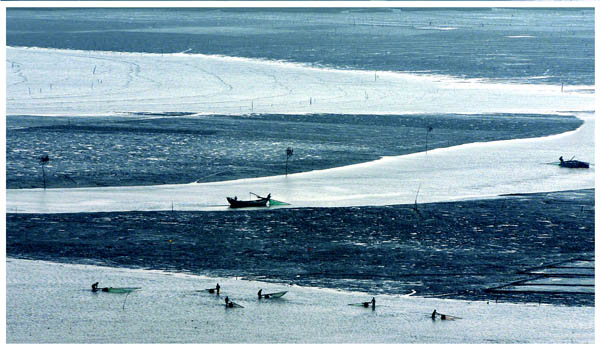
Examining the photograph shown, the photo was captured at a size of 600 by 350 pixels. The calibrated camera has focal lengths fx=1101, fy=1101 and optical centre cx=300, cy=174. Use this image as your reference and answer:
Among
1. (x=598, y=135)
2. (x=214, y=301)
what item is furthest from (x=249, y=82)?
(x=214, y=301)

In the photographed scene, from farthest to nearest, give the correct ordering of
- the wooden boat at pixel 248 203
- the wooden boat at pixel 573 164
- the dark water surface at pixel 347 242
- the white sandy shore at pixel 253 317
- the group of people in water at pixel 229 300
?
the wooden boat at pixel 573 164 → the wooden boat at pixel 248 203 → the dark water surface at pixel 347 242 → the group of people in water at pixel 229 300 → the white sandy shore at pixel 253 317

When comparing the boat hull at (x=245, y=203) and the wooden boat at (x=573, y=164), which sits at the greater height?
the wooden boat at (x=573, y=164)

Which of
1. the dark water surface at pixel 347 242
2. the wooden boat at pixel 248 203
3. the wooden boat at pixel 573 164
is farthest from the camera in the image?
the wooden boat at pixel 573 164

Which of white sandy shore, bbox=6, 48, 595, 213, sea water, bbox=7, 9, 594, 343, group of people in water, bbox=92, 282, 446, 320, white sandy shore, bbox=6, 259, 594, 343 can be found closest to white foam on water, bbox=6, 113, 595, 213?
white sandy shore, bbox=6, 48, 595, 213

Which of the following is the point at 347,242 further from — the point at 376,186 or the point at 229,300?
the point at 376,186

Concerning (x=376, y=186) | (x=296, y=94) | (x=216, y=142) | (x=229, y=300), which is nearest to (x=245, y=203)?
(x=376, y=186)

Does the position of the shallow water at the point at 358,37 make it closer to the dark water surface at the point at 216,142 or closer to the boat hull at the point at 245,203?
the dark water surface at the point at 216,142

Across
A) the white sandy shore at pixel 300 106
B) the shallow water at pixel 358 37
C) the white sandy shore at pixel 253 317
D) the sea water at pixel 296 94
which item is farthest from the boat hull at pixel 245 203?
the shallow water at pixel 358 37
